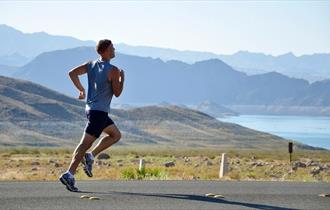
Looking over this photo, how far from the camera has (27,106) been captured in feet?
509

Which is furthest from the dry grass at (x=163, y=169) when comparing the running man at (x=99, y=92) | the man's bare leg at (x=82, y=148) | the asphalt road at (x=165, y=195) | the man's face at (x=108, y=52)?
the man's face at (x=108, y=52)

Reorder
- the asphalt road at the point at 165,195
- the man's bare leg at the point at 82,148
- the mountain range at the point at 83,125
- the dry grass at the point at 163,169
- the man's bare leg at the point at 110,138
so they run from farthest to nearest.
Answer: the mountain range at the point at 83,125 < the dry grass at the point at 163,169 < the man's bare leg at the point at 110,138 < the man's bare leg at the point at 82,148 < the asphalt road at the point at 165,195

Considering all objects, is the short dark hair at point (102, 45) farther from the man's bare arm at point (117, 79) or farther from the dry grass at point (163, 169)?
the dry grass at point (163, 169)

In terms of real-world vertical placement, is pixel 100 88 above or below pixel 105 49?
below

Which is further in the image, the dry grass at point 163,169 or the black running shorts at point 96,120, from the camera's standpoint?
the dry grass at point 163,169

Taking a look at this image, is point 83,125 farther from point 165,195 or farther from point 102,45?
point 102,45

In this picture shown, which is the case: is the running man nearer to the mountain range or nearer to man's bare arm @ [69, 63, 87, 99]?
→ man's bare arm @ [69, 63, 87, 99]

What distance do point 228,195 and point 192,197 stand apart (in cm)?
64

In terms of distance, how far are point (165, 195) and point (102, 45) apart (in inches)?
87.4

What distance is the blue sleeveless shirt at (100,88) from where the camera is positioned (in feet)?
31.9

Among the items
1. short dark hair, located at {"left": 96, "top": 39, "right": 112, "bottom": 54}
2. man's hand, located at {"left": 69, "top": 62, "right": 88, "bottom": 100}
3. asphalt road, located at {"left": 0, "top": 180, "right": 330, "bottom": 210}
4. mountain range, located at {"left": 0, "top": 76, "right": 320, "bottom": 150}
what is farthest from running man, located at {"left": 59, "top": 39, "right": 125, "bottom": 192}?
mountain range, located at {"left": 0, "top": 76, "right": 320, "bottom": 150}

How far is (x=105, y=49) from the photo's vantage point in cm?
970

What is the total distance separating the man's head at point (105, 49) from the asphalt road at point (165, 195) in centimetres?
188

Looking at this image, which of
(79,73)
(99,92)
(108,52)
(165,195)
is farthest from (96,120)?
(165,195)
